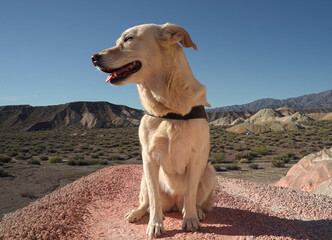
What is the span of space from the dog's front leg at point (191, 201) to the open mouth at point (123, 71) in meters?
1.27

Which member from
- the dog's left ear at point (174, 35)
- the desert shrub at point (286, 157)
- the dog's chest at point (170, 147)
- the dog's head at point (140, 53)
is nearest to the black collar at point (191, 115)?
the dog's chest at point (170, 147)

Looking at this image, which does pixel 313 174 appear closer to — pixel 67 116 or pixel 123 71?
pixel 123 71

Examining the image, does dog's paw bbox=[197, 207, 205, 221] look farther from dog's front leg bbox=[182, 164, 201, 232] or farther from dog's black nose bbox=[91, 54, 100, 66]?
dog's black nose bbox=[91, 54, 100, 66]

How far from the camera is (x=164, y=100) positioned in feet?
8.71

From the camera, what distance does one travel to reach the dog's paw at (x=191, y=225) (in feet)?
9.48

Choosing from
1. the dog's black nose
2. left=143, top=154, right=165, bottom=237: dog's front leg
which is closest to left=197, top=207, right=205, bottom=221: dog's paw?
left=143, top=154, right=165, bottom=237: dog's front leg

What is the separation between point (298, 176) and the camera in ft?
26.8

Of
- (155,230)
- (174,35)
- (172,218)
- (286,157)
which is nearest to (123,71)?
(174,35)

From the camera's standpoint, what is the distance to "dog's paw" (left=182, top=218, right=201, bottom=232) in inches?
114

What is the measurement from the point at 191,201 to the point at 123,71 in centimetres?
172

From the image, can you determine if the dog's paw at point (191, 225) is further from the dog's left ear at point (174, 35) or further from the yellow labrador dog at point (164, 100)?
the dog's left ear at point (174, 35)

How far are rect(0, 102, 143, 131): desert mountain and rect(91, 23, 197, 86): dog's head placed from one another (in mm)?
74658

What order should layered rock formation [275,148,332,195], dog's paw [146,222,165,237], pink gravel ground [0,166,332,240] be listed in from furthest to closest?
layered rock formation [275,148,332,195] < pink gravel ground [0,166,332,240] < dog's paw [146,222,165,237]

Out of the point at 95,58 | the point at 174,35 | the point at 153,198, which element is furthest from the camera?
the point at 153,198
